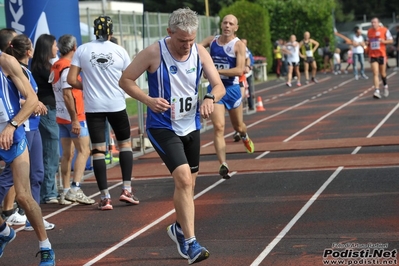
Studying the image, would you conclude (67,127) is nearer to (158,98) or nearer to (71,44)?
(71,44)

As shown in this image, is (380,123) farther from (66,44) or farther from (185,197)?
(185,197)

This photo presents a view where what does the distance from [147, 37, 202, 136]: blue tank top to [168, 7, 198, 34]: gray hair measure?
32cm

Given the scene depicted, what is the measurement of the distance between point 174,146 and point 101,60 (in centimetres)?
300

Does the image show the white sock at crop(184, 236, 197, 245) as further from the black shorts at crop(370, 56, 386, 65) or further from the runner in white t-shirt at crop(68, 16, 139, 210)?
the black shorts at crop(370, 56, 386, 65)

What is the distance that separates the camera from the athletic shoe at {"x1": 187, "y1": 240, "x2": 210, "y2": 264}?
676 cm

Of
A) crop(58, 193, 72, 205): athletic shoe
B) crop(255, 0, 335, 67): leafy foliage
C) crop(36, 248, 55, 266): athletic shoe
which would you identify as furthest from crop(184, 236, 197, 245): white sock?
crop(255, 0, 335, 67): leafy foliage

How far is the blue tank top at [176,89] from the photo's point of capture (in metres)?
7.07

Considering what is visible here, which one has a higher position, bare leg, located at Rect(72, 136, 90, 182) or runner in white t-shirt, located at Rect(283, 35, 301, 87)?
bare leg, located at Rect(72, 136, 90, 182)

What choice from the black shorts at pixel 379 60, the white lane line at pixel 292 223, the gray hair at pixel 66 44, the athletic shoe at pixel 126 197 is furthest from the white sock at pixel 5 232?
the black shorts at pixel 379 60

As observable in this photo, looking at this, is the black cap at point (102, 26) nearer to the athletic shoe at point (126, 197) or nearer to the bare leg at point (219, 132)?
the athletic shoe at point (126, 197)

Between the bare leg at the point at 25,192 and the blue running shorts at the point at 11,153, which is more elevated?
the blue running shorts at the point at 11,153

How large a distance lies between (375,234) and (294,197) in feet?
7.36

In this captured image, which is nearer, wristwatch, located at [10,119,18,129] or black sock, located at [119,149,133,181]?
wristwatch, located at [10,119,18,129]

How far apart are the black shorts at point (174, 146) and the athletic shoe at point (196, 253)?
625 mm
